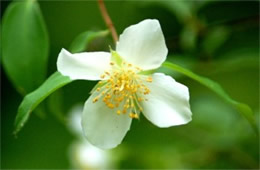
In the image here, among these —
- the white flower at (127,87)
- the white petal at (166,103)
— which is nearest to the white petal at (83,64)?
the white flower at (127,87)

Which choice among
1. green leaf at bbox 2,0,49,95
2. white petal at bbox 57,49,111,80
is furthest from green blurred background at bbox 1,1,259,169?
white petal at bbox 57,49,111,80

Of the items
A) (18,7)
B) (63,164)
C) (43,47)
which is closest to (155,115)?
(43,47)

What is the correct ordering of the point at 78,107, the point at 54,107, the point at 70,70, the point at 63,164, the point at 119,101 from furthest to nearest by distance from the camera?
1. the point at 63,164
2. the point at 78,107
3. the point at 54,107
4. the point at 119,101
5. the point at 70,70

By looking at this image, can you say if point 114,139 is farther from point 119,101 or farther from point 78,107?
point 78,107

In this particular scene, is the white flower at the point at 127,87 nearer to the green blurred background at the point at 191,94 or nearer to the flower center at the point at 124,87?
the flower center at the point at 124,87

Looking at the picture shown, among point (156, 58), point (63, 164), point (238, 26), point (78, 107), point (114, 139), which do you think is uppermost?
point (156, 58)

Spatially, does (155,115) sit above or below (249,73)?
above

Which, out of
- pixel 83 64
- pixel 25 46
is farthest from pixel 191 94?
pixel 83 64

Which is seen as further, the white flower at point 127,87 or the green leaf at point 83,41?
the green leaf at point 83,41
